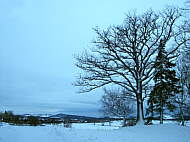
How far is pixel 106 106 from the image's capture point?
57.7 meters

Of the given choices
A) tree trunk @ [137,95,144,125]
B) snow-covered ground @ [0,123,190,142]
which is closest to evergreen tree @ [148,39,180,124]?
tree trunk @ [137,95,144,125]

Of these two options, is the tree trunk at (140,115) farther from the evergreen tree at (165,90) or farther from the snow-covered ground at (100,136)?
the evergreen tree at (165,90)

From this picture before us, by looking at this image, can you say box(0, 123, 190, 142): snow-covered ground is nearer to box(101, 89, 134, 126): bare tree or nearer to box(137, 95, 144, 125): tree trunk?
box(137, 95, 144, 125): tree trunk

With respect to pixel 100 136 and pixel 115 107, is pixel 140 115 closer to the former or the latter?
pixel 100 136

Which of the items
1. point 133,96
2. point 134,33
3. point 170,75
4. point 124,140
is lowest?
point 124,140

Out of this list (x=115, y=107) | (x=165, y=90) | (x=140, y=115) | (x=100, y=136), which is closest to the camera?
(x=100, y=136)

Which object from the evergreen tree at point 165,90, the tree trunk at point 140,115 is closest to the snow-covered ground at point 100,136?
the tree trunk at point 140,115

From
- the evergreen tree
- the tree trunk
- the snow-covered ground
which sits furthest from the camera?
the evergreen tree

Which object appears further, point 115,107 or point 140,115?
point 115,107

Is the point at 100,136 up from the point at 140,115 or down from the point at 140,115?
down

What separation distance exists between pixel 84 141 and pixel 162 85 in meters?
23.5

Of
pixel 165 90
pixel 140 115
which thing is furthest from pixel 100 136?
pixel 165 90

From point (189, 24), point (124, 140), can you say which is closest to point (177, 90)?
point (189, 24)

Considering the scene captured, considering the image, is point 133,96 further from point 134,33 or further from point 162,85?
point 162,85
